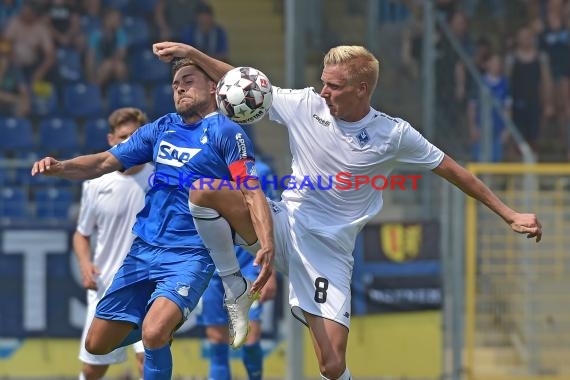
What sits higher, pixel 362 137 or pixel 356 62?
pixel 356 62

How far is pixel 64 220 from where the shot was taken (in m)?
12.6

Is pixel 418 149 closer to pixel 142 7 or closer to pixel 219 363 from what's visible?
pixel 219 363

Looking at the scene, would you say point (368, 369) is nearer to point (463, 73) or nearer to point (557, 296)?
point (557, 296)

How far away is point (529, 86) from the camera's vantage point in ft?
53.0

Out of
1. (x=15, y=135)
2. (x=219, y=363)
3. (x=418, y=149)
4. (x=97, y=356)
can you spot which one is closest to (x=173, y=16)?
(x=15, y=135)

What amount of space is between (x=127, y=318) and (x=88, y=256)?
1.92m

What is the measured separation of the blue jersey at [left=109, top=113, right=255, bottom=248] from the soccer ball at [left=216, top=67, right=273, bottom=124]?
0.14m

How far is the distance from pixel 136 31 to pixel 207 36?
1005 mm

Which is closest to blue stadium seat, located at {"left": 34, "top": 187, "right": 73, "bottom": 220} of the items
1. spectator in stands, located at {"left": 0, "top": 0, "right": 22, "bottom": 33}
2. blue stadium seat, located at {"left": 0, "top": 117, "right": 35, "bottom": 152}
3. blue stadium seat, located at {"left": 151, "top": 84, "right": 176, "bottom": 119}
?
blue stadium seat, located at {"left": 0, "top": 117, "right": 35, "bottom": 152}

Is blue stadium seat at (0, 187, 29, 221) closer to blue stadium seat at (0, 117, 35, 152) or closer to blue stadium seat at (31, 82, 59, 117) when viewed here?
blue stadium seat at (0, 117, 35, 152)

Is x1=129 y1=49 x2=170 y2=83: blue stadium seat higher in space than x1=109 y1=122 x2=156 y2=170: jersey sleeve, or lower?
higher

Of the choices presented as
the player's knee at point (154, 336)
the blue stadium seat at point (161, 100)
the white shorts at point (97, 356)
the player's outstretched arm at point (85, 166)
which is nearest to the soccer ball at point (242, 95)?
the player's outstretched arm at point (85, 166)

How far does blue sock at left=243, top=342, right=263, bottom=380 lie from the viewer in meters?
10.3

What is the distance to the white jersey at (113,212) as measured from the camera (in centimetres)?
962
